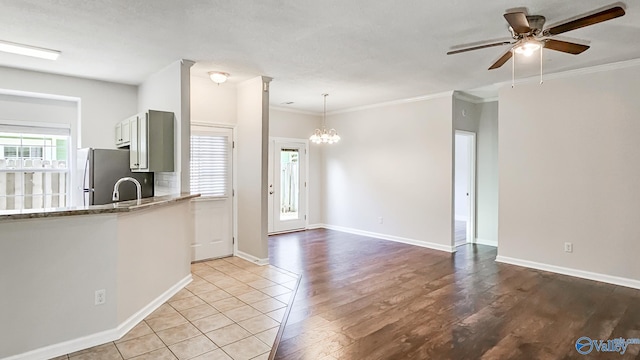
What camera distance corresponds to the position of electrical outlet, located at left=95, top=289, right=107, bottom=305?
276 centimetres

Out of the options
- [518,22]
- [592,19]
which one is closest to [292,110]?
[518,22]

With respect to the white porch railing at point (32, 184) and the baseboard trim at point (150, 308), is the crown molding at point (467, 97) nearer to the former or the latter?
the baseboard trim at point (150, 308)

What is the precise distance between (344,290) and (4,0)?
4031 millimetres

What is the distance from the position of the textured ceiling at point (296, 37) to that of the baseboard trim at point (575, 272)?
265cm

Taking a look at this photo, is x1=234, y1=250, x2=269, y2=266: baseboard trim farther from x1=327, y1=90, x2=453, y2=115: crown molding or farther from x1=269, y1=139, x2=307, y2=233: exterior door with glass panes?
x1=327, y1=90, x2=453, y2=115: crown molding

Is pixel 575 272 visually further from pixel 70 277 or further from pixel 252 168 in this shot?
pixel 70 277

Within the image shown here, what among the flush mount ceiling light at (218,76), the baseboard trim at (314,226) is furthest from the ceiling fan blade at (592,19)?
the baseboard trim at (314,226)

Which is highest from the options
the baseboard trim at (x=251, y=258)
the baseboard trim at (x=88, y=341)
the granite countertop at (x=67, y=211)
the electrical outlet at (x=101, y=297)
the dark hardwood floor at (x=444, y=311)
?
the granite countertop at (x=67, y=211)

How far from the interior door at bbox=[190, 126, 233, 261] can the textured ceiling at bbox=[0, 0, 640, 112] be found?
1.00m

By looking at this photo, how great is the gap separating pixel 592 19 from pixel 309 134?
590 cm

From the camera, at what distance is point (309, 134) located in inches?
314

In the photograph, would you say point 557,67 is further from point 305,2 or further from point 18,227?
point 18,227

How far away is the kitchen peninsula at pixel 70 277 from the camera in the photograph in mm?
2414

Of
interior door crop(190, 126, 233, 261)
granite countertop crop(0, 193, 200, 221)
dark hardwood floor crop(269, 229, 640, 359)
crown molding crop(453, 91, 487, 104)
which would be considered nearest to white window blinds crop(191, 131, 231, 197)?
interior door crop(190, 126, 233, 261)
